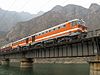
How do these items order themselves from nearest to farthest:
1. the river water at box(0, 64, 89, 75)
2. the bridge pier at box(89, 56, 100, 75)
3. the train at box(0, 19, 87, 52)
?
the bridge pier at box(89, 56, 100, 75) < the train at box(0, 19, 87, 52) < the river water at box(0, 64, 89, 75)

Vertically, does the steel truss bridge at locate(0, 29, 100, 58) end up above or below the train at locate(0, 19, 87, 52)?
below

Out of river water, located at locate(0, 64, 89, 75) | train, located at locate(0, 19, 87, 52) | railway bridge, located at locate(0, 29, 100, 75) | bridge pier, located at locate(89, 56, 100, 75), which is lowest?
river water, located at locate(0, 64, 89, 75)

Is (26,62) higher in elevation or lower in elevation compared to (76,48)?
lower

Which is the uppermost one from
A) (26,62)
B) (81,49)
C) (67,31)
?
(67,31)

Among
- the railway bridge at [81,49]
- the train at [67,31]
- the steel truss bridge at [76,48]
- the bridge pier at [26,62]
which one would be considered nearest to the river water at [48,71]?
the bridge pier at [26,62]

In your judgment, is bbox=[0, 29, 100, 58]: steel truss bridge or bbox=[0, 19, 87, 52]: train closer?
bbox=[0, 29, 100, 58]: steel truss bridge

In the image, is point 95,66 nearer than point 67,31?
Yes

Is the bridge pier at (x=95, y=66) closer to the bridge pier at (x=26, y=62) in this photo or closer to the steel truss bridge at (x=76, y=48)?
the steel truss bridge at (x=76, y=48)

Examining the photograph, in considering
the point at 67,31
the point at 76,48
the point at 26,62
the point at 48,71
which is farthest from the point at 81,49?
the point at 26,62

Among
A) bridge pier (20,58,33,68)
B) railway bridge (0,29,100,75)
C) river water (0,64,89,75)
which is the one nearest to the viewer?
railway bridge (0,29,100,75)

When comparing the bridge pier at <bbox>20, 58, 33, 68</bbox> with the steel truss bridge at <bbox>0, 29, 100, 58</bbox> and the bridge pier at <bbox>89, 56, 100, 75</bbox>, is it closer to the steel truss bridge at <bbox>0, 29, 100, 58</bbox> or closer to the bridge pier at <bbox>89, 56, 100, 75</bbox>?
the steel truss bridge at <bbox>0, 29, 100, 58</bbox>

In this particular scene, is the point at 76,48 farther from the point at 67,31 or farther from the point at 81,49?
the point at 67,31

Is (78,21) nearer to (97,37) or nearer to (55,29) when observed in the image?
(55,29)

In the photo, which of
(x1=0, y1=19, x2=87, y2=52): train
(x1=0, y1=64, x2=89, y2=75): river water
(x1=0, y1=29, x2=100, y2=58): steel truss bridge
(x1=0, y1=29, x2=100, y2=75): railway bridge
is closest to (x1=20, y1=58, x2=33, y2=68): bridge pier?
(x1=0, y1=64, x2=89, y2=75): river water
